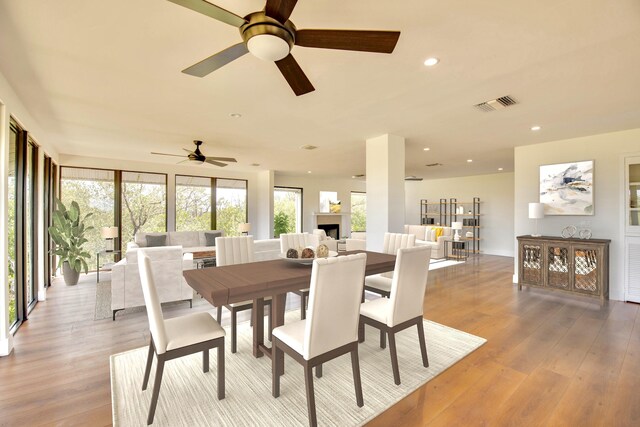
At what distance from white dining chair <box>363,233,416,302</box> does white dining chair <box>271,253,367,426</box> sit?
1179mm

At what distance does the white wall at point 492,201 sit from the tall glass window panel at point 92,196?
31.8ft

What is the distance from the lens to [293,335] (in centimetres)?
195

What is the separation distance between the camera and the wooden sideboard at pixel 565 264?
420cm

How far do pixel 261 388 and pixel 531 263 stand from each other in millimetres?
4731

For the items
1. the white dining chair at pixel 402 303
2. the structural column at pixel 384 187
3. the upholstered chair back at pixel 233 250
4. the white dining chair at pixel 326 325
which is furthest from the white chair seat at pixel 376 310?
the structural column at pixel 384 187

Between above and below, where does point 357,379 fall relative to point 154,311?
below

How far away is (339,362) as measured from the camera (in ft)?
8.35

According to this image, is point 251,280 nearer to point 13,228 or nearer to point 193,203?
point 13,228

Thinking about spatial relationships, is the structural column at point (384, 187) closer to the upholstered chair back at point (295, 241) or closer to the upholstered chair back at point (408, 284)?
the upholstered chair back at point (295, 241)

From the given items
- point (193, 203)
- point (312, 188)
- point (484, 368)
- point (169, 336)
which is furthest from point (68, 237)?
point (312, 188)

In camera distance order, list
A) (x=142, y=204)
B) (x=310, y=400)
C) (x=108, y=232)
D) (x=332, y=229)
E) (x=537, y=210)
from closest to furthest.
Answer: (x=310, y=400)
(x=537, y=210)
(x=108, y=232)
(x=142, y=204)
(x=332, y=229)

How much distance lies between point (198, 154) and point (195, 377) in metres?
3.89

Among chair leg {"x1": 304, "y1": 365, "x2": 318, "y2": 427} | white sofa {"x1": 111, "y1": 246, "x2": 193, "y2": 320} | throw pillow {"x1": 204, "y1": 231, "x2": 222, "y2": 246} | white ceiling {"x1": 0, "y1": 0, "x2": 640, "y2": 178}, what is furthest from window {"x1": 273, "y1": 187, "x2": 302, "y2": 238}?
chair leg {"x1": 304, "y1": 365, "x2": 318, "y2": 427}

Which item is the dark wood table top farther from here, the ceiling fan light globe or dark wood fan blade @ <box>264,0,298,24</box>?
dark wood fan blade @ <box>264,0,298,24</box>
